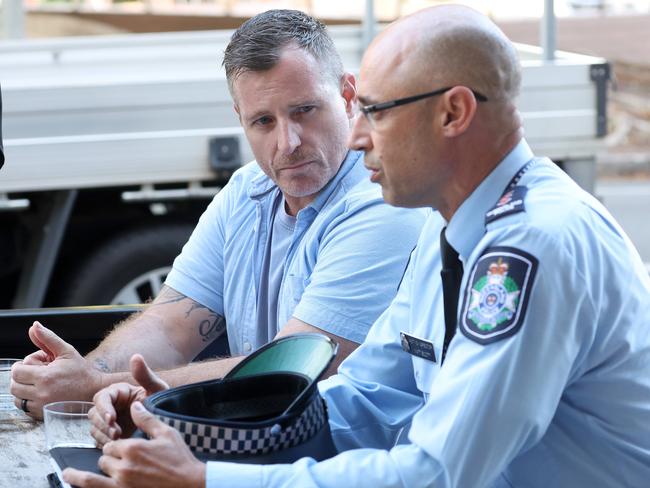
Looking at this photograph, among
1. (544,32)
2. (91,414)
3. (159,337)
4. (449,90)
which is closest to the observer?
(449,90)

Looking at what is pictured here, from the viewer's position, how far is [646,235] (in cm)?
825

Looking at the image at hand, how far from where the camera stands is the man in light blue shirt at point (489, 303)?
5.22 ft

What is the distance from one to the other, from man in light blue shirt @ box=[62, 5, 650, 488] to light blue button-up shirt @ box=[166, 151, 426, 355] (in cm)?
53

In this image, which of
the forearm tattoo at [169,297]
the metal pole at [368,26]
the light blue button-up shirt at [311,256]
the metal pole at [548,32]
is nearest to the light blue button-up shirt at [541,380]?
the light blue button-up shirt at [311,256]

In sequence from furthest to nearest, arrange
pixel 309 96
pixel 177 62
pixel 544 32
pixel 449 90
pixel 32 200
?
pixel 177 62 < pixel 544 32 < pixel 32 200 < pixel 309 96 < pixel 449 90

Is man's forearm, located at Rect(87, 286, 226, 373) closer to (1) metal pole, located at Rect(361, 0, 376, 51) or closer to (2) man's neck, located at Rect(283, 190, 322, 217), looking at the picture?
(2) man's neck, located at Rect(283, 190, 322, 217)

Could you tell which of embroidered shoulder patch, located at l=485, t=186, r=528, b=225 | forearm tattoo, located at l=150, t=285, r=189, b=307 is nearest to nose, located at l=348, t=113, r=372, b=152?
embroidered shoulder patch, located at l=485, t=186, r=528, b=225

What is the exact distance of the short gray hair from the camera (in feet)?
8.37

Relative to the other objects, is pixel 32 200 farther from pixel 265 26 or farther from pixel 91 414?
Result: pixel 91 414

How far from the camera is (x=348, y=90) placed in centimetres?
267

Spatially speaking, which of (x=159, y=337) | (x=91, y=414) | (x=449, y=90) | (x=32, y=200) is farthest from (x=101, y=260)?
(x=449, y=90)

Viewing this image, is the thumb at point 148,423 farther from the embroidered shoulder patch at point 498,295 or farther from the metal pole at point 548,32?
the metal pole at point 548,32

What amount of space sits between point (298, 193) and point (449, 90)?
938 millimetres

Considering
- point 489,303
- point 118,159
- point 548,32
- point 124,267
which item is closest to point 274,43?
point 489,303
